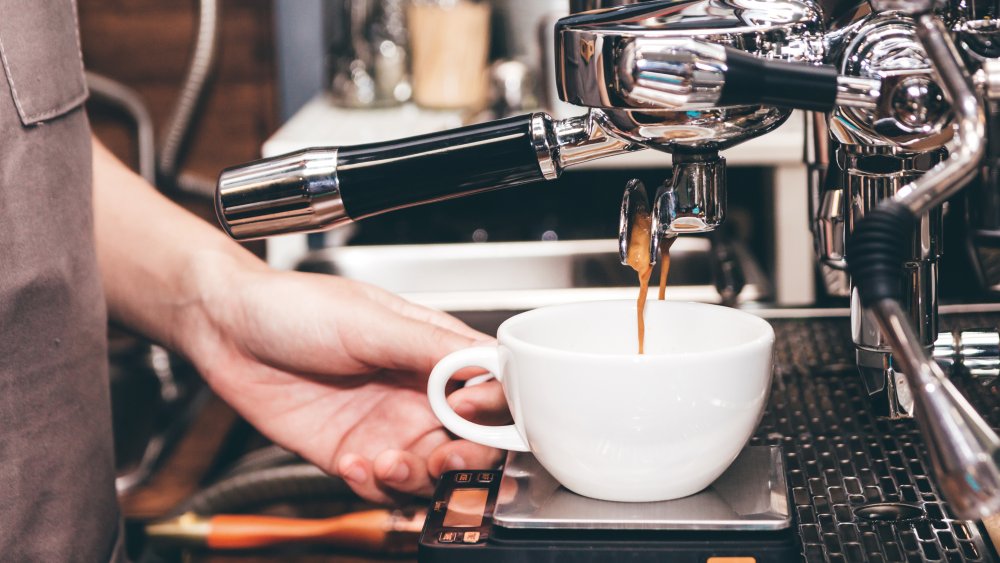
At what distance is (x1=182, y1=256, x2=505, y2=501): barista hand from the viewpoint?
2.13 ft

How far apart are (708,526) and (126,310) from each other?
50cm

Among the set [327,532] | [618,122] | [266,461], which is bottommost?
[266,461]

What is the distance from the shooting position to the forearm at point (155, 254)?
0.73 meters

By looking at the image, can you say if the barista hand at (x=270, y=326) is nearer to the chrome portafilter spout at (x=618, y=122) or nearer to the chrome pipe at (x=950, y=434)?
the chrome portafilter spout at (x=618, y=122)

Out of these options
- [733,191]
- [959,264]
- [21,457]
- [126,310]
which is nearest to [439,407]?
[21,457]

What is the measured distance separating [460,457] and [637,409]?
188 mm

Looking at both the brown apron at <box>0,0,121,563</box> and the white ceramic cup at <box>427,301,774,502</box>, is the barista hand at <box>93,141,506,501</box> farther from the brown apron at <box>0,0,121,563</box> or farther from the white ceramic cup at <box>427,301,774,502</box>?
the white ceramic cup at <box>427,301,774,502</box>

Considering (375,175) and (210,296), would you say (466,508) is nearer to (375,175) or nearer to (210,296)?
(375,175)

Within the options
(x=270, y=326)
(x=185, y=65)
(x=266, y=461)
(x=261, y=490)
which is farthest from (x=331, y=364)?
(x=185, y=65)

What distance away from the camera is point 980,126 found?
0.36 m

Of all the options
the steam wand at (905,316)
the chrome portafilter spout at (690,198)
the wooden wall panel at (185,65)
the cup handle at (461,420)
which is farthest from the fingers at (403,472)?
the wooden wall panel at (185,65)

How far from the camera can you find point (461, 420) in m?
0.50

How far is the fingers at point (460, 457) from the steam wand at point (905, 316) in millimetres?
298

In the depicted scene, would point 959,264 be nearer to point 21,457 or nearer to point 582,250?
point 582,250
